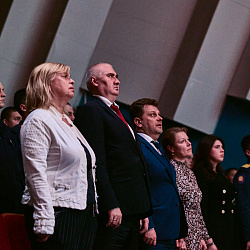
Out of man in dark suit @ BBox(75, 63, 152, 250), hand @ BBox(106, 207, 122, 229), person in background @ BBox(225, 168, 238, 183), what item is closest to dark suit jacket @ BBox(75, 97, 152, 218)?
man in dark suit @ BBox(75, 63, 152, 250)

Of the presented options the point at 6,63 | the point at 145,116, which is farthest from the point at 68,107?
the point at 6,63

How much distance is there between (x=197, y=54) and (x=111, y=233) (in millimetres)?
4123

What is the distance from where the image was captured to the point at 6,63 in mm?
5273

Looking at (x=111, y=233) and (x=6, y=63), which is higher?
(x=6, y=63)

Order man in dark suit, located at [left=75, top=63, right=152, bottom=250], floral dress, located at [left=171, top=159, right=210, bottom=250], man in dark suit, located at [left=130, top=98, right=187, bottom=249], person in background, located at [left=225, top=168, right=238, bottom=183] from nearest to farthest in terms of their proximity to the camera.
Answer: man in dark suit, located at [left=75, top=63, right=152, bottom=250] → man in dark suit, located at [left=130, top=98, right=187, bottom=249] → floral dress, located at [left=171, top=159, right=210, bottom=250] → person in background, located at [left=225, top=168, right=238, bottom=183]

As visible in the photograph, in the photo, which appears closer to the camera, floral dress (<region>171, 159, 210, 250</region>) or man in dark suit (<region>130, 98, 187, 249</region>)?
man in dark suit (<region>130, 98, 187, 249</region>)

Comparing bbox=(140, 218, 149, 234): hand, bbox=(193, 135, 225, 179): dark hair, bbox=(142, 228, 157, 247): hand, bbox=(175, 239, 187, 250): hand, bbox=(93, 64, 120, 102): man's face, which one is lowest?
bbox=(175, 239, 187, 250): hand

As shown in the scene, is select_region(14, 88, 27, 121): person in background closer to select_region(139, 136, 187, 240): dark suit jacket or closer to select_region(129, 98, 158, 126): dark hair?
select_region(129, 98, 158, 126): dark hair

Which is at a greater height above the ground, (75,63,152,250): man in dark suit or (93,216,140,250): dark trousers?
(75,63,152,250): man in dark suit

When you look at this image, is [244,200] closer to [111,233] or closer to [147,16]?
[111,233]

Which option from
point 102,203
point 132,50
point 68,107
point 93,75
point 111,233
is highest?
point 132,50

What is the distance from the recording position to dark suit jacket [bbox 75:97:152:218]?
238 cm

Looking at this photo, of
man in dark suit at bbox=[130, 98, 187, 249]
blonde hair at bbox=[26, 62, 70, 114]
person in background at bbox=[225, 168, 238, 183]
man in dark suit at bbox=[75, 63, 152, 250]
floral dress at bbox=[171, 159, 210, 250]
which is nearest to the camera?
blonde hair at bbox=[26, 62, 70, 114]

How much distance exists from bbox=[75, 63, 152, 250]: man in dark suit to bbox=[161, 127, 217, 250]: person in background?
83 centimetres
